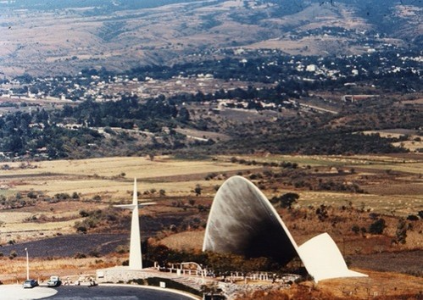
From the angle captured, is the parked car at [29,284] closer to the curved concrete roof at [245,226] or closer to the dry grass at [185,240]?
the curved concrete roof at [245,226]

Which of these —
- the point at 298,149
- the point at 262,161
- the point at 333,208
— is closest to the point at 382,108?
the point at 298,149

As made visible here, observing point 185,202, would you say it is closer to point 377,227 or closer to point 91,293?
point 377,227

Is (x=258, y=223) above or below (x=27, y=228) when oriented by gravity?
above

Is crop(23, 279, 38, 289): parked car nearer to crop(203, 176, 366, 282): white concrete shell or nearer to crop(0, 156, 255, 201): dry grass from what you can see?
crop(203, 176, 366, 282): white concrete shell

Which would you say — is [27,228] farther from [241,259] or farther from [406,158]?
[406,158]

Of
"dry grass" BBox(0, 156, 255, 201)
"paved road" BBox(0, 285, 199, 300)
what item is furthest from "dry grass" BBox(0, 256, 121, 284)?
"dry grass" BBox(0, 156, 255, 201)

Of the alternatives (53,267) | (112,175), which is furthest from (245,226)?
(112,175)
